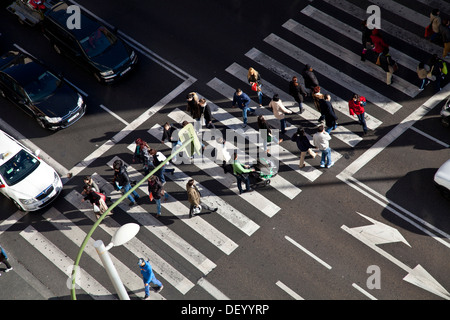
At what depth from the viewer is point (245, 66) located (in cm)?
2611

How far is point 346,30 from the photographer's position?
88.7ft

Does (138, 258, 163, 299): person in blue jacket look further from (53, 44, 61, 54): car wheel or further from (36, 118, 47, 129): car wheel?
(53, 44, 61, 54): car wheel

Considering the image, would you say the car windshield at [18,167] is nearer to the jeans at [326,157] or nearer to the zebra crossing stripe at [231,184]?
the zebra crossing stripe at [231,184]

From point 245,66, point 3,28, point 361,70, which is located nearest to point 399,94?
point 361,70

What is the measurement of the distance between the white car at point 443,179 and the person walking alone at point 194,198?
773 cm

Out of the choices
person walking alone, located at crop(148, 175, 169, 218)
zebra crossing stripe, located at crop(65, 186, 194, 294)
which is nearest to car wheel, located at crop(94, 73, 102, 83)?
zebra crossing stripe, located at crop(65, 186, 194, 294)

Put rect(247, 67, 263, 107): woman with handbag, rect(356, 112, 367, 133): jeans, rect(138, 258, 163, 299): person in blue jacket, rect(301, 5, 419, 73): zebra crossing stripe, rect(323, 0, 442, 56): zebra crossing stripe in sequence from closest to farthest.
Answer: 1. rect(138, 258, 163, 299): person in blue jacket
2. rect(356, 112, 367, 133): jeans
3. rect(247, 67, 263, 107): woman with handbag
4. rect(301, 5, 419, 73): zebra crossing stripe
5. rect(323, 0, 442, 56): zebra crossing stripe

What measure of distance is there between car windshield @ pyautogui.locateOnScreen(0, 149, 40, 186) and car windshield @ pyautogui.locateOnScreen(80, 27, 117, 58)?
5444 mm

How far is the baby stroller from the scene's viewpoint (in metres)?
22.2

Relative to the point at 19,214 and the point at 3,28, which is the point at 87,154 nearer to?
the point at 19,214

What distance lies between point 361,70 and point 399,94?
1935 mm

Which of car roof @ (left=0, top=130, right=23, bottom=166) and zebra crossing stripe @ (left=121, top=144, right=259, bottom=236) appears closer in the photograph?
zebra crossing stripe @ (left=121, top=144, right=259, bottom=236)

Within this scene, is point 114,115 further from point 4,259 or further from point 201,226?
point 4,259

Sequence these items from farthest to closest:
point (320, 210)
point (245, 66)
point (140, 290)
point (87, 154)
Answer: point (245, 66) → point (87, 154) → point (320, 210) → point (140, 290)
